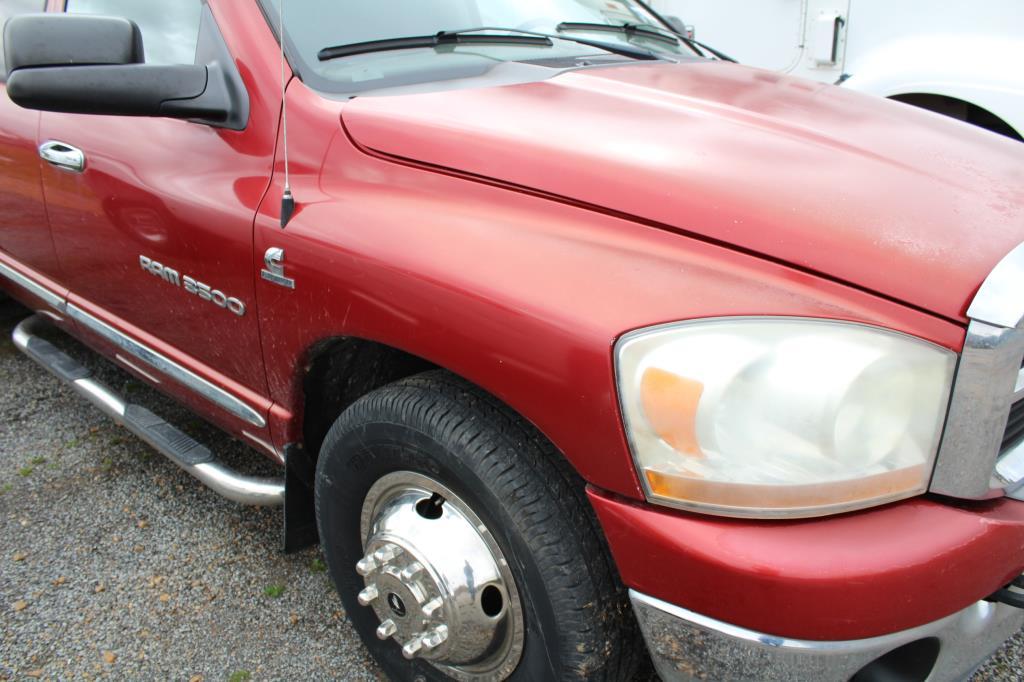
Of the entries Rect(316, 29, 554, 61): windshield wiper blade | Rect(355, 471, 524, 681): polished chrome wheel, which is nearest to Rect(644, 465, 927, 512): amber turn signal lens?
Rect(355, 471, 524, 681): polished chrome wheel

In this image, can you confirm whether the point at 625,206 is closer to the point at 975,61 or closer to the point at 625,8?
the point at 625,8

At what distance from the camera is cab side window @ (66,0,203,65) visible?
2.17 meters

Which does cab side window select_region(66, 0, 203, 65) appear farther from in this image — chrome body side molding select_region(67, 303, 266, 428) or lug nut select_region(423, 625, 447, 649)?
lug nut select_region(423, 625, 447, 649)

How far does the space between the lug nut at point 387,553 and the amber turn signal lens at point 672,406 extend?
68 centimetres

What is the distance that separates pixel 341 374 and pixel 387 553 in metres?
0.48

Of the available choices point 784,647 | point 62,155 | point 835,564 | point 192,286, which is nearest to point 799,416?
point 835,564

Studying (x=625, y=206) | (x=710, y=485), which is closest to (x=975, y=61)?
(x=625, y=206)

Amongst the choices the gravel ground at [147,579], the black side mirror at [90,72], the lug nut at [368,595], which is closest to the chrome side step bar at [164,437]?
the gravel ground at [147,579]

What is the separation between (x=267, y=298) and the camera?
6.11 feet

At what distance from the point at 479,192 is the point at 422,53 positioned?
0.68 metres

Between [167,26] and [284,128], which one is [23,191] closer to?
[167,26]

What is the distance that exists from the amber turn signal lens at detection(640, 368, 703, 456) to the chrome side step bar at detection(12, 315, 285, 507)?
3.84 feet

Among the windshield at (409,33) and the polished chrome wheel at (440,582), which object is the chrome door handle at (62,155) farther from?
the polished chrome wheel at (440,582)

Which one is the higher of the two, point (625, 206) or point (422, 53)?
point (422, 53)
